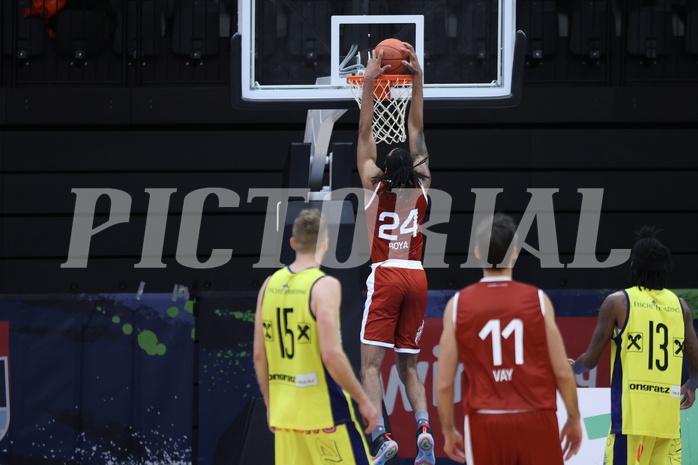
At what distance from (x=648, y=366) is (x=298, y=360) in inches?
81.1

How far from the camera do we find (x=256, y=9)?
25.1 feet

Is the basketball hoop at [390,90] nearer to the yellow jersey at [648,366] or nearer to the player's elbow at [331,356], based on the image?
the yellow jersey at [648,366]

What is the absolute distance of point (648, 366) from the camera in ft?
18.2

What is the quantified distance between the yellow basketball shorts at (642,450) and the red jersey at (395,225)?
1.87m

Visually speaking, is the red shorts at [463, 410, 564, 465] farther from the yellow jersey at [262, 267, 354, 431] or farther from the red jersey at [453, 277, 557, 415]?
the yellow jersey at [262, 267, 354, 431]

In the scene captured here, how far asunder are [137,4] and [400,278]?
288 inches

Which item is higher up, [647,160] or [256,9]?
[256,9]

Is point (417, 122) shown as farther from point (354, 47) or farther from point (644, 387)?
point (644, 387)

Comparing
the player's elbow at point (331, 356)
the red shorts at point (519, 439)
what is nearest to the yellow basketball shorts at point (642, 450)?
the red shorts at point (519, 439)

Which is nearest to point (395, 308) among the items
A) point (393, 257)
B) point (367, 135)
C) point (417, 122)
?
point (393, 257)

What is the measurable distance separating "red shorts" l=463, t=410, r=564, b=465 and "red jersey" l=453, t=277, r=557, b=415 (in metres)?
0.05

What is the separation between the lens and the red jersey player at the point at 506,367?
4383 millimetres

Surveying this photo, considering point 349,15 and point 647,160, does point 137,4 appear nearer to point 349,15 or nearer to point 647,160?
point 349,15

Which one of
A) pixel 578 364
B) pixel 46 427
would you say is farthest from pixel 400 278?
pixel 46 427
